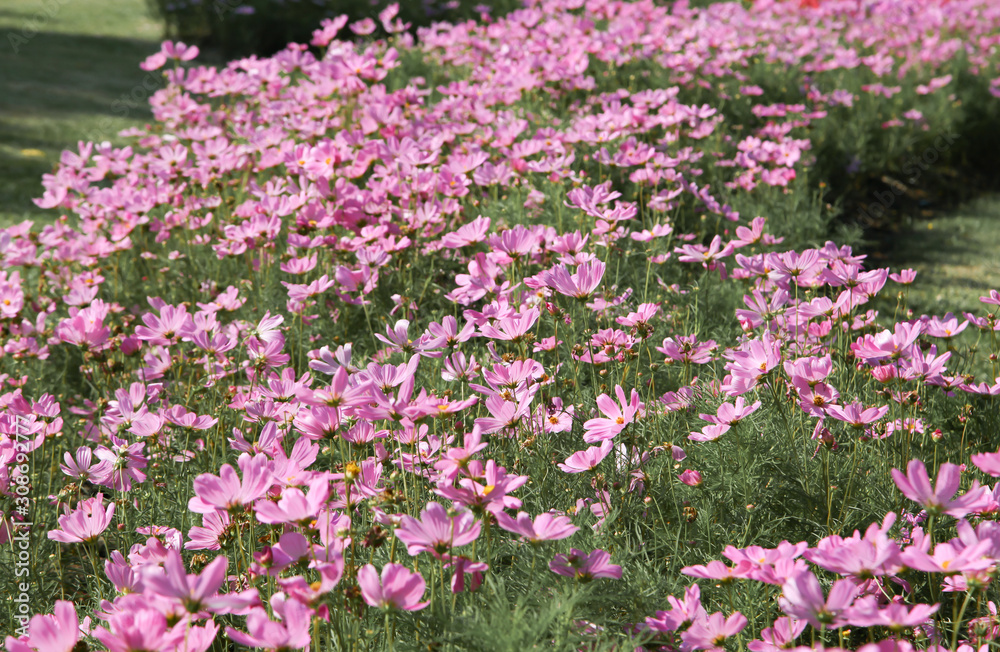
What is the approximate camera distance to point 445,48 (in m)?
4.97

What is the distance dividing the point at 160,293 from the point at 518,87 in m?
1.78

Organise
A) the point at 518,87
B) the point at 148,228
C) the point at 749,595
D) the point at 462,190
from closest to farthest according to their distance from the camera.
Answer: the point at 749,595
the point at 462,190
the point at 148,228
the point at 518,87

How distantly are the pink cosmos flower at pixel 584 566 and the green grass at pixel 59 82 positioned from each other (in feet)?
13.0

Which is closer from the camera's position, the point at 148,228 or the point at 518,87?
the point at 148,228

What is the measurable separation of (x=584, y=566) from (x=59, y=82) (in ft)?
27.0

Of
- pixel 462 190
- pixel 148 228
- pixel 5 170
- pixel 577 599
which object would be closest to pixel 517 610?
pixel 577 599

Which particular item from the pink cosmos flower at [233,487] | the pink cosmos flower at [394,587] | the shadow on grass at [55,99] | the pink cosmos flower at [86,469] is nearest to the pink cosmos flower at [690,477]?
the pink cosmos flower at [394,587]

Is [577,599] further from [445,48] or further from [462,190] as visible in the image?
[445,48]

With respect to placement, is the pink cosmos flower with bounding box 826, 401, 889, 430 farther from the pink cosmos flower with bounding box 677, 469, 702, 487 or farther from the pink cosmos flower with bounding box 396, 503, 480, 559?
the pink cosmos flower with bounding box 396, 503, 480, 559

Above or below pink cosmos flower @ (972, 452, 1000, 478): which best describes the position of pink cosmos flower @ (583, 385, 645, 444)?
below

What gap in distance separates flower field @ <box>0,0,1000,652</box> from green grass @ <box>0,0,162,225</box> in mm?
1923

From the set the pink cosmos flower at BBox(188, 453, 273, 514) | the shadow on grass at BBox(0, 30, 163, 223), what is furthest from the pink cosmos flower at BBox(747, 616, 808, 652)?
the shadow on grass at BBox(0, 30, 163, 223)

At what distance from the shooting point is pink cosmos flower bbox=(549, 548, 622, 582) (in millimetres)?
1154

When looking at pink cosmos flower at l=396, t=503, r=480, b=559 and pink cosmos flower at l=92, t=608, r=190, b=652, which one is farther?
pink cosmos flower at l=396, t=503, r=480, b=559
